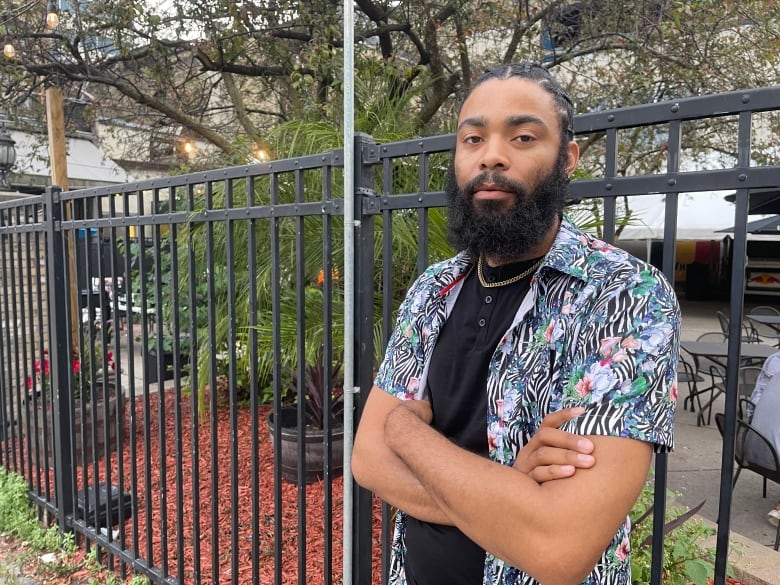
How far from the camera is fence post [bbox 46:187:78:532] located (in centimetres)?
377

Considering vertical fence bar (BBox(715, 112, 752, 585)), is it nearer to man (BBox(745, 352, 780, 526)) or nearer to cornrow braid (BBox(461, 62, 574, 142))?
cornrow braid (BBox(461, 62, 574, 142))

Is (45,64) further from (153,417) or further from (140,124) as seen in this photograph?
(153,417)

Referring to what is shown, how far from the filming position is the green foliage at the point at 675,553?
2.27 metres

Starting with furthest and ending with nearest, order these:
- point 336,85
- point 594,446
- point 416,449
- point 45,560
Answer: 1. point 336,85
2. point 45,560
3. point 416,449
4. point 594,446

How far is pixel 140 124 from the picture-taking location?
966cm

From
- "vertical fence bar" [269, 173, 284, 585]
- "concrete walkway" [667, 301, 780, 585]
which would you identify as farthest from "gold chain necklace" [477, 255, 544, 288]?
"concrete walkway" [667, 301, 780, 585]

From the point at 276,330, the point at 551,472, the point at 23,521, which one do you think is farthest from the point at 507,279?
the point at 23,521

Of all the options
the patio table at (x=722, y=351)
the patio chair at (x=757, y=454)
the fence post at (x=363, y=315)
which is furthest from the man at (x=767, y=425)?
the fence post at (x=363, y=315)

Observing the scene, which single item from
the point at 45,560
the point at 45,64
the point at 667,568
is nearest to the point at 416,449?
the point at 667,568

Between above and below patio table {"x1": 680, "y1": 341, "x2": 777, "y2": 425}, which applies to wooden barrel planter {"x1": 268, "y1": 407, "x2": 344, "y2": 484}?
below

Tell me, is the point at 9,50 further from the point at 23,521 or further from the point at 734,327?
the point at 734,327

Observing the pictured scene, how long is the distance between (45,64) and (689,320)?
14.7 metres

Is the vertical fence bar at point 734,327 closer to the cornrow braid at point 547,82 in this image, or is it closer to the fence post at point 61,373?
the cornrow braid at point 547,82

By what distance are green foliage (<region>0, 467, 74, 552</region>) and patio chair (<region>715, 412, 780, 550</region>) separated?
4.24 meters
